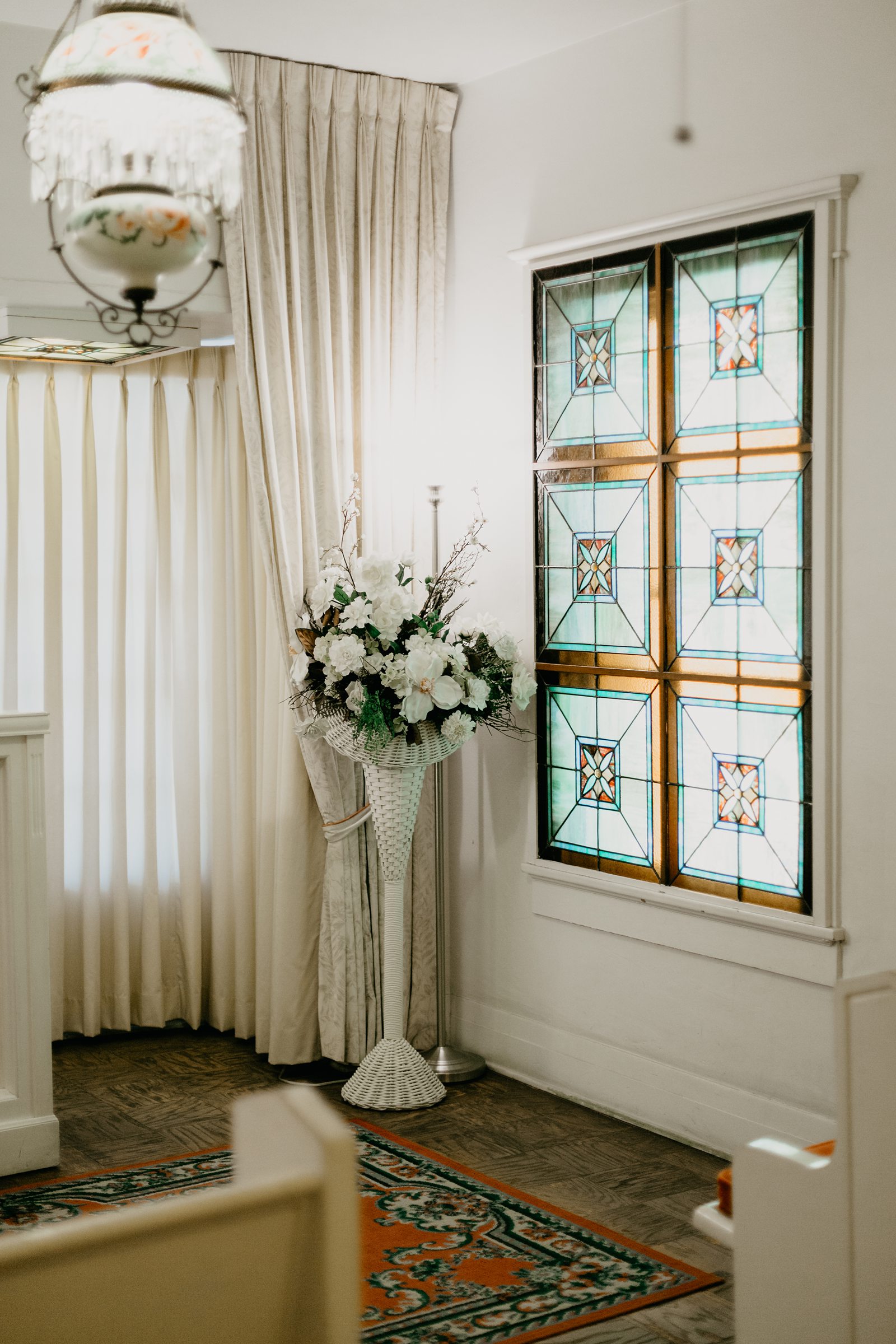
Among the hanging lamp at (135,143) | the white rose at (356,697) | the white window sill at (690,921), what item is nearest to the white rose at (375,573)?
the white rose at (356,697)

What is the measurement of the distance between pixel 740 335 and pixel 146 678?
7.48 feet

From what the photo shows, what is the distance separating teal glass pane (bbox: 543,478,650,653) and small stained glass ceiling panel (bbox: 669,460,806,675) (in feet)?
0.43

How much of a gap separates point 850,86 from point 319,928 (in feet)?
8.87

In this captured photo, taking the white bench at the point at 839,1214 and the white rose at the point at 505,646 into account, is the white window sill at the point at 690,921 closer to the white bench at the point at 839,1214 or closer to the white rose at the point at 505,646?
the white rose at the point at 505,646

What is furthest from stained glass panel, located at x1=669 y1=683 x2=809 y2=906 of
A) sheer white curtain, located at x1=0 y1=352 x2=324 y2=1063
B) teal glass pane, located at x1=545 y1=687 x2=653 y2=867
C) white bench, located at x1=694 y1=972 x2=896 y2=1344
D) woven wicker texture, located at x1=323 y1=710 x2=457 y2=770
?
white bench, located at x1=694 y1=972 x2=896 y2=1344

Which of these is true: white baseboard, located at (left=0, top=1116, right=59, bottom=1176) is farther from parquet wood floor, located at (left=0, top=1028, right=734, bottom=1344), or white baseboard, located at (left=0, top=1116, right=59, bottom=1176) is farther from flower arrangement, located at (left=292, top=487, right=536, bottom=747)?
flower arrangement, located at (left=292, top=487, right=536, bottom=747)

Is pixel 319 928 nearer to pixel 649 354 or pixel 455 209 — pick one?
pixel 649 354

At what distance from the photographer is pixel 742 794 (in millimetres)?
3455

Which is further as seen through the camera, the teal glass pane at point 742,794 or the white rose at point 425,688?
the white rose at point 425,688

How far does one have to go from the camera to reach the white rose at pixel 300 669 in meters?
3.75

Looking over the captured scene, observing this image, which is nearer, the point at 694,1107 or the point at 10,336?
the point at 694,1107

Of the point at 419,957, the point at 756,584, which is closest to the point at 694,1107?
the point at 419,957

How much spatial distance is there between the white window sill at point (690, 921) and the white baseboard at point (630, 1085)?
0.34 metres

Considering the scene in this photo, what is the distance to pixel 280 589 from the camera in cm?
403
